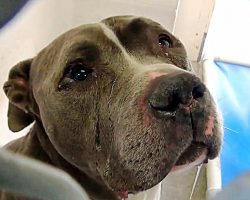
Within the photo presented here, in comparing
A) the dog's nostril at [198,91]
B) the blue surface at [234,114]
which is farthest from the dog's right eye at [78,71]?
the blue surface at [234,114]

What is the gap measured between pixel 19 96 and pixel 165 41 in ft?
1.56

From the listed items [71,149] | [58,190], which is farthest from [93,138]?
[58,190]

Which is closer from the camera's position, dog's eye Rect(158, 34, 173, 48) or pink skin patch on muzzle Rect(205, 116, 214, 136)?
pink skin patch on muzzle Rect(205, 116, 214, 136)

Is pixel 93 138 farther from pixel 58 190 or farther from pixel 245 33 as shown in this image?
pixel 245 33

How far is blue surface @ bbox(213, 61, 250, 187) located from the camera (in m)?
2.29

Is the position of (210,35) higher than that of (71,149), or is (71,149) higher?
(71,149)

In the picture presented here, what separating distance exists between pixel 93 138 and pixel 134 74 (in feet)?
0.67

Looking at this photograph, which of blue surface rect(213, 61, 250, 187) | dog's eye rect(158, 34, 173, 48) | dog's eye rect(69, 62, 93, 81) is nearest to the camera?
dog's eye rect(69, 62, 93, 81)

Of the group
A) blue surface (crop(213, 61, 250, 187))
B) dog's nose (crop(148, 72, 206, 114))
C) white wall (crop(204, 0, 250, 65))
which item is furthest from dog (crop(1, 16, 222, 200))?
white wall (crop(204, 0, 250, 65))

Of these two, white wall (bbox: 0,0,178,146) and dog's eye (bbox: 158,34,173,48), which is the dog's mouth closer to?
dog's eye (bbox: 158,34,173,48)

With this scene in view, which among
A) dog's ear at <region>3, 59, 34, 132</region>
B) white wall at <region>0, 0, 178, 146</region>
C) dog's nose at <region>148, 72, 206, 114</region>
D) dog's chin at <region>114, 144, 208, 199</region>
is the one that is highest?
dog's nose at <region>148, 72, 206, 114</region>

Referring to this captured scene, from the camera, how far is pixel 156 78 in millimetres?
1129

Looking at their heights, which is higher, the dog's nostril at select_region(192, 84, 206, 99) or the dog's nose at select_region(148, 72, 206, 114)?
the dog's nose at select_region(148, 72, 206, 114)

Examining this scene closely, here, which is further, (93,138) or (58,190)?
(93,138)
